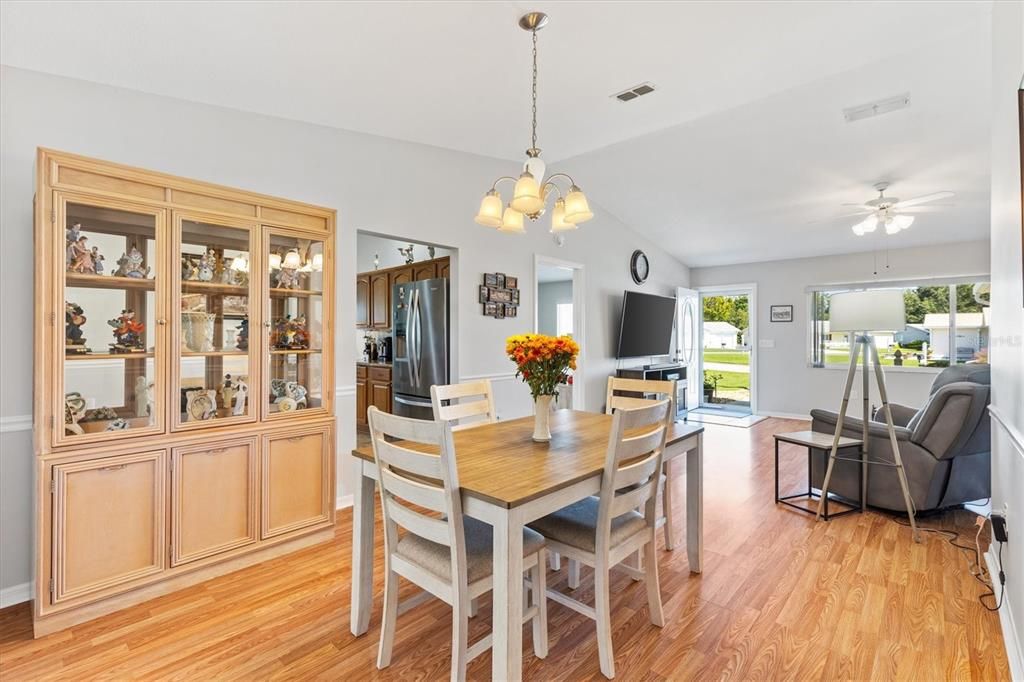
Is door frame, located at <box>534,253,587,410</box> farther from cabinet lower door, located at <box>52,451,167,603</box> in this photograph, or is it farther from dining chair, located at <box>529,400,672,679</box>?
cabinet lower door, located at <box>52,451,167,603</box>

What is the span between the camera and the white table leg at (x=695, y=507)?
8.30ft

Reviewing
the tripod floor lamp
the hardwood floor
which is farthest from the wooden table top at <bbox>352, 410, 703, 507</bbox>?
the tripod floor lamp

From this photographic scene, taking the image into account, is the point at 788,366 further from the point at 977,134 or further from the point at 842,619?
the point at 842,619

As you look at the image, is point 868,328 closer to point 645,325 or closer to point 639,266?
point 645,325

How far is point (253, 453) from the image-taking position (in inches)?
103

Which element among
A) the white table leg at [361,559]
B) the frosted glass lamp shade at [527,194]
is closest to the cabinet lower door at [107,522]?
the white table leg at [361,559]

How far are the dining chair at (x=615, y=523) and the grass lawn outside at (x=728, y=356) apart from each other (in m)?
6.33

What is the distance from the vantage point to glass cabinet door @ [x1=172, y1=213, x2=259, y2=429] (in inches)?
96.0

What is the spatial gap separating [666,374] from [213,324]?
18.1 ft

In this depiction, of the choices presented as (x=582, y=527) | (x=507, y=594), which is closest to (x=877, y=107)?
(x=582, y=527)

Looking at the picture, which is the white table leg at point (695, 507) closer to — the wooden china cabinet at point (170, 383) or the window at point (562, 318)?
the wooden china cabinet at point (170, 383)

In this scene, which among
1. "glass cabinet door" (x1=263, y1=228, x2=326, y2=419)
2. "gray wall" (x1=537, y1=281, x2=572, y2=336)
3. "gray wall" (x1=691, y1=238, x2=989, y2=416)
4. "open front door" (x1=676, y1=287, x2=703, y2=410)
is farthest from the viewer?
"gray wall" (x1=537, y1=281, x2=572, y2=336)

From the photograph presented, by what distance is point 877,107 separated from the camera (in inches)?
133

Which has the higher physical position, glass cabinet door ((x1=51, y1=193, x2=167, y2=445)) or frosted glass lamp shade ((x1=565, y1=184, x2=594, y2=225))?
frosted glass lamp shade ((x1=565, y1=184, x2=594, y2=225))
